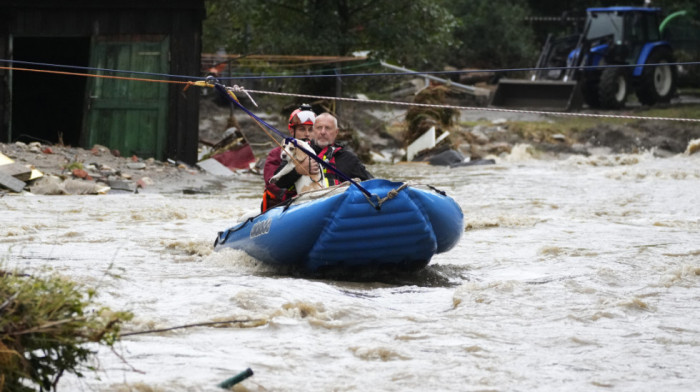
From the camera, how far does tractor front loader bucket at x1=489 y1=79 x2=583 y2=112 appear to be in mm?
25234

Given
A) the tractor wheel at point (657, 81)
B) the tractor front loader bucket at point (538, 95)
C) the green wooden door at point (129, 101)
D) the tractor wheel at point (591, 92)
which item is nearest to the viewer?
the green wooden door at point (129, 101)

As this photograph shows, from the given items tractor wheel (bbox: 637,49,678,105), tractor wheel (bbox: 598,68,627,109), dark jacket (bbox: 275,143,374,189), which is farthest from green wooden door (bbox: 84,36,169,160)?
tractor wheel (bbox: 637,49,678,105)

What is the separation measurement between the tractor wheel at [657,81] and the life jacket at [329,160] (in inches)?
789

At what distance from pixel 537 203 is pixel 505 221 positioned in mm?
2582

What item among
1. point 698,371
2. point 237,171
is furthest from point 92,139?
point 698,371

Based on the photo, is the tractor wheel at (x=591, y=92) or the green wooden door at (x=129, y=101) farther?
the tractor wheel at (x=591, y=92)

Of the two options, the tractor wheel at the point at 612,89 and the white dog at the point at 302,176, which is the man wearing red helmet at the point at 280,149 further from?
the tractor wheel at the point at 612,89

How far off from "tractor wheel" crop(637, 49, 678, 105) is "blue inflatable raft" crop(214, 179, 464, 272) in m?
20.4

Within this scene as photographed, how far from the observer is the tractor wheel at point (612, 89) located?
2573 centimetres

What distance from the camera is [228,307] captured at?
21.5 ft

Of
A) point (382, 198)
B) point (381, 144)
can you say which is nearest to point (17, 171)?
point (382, 198)

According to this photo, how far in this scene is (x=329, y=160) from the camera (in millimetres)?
7875

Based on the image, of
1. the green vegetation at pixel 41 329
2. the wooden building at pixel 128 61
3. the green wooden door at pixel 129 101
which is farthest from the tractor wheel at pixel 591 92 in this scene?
the green vegetation at pixel 41 329

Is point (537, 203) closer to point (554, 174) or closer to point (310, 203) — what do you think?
point (554, 174)
